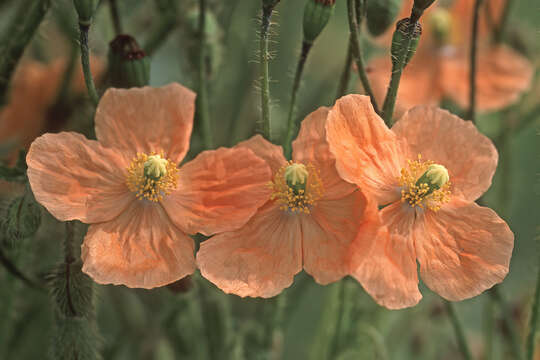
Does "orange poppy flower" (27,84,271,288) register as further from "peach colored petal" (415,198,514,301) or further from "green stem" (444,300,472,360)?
"green stem" (444,300,472,360)

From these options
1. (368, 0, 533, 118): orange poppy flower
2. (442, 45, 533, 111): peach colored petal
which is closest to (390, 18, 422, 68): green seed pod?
(368, 0, 533, 118): orange poppy flower

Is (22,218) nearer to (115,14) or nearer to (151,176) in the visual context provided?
(151,176)

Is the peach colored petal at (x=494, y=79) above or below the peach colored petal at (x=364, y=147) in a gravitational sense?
below

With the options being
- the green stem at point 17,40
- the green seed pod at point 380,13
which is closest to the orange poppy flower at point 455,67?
the green seed pod at point 380,13

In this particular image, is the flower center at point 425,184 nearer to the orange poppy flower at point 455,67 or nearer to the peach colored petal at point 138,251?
the peach colored petal at point 138,251

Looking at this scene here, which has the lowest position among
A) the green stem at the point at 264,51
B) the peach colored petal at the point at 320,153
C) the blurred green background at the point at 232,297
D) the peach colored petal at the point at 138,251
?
the blurred green background at the point at 232,297

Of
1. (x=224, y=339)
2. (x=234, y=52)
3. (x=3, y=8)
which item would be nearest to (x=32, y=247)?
(x=224, y=339)

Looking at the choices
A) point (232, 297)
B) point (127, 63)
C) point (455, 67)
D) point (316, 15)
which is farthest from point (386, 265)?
point (455, 67)

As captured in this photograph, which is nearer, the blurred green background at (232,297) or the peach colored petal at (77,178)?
the peach colored petal at (77,178)
